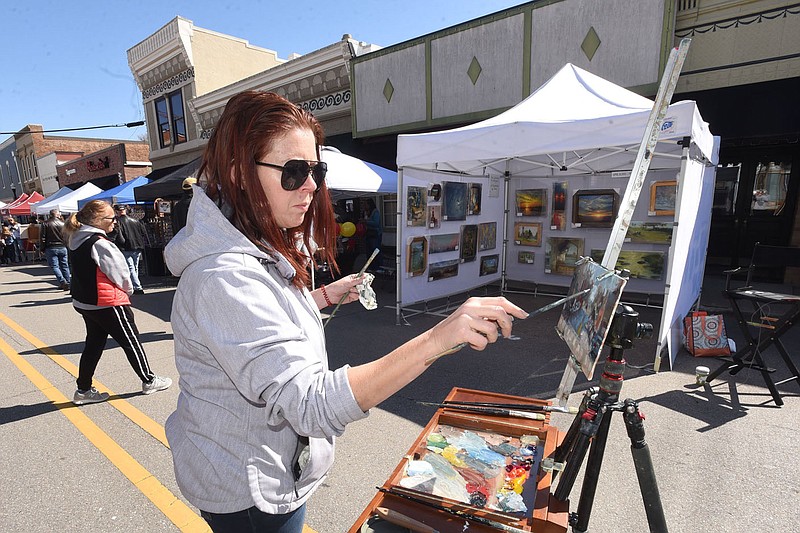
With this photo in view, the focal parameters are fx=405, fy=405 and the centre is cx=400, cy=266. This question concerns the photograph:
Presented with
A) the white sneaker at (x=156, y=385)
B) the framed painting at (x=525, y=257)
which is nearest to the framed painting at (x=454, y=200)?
the framed painting at (x=525, y=257)

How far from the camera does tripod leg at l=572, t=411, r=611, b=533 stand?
1691 millimetres

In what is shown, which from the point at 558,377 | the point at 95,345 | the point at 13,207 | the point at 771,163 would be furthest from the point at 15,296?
the point at 13,207

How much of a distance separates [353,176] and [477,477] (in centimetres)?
660

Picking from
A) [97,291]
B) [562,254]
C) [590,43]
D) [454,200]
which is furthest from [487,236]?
[97,291]

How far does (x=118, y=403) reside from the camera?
399 centimetres

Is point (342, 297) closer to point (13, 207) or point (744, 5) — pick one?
point (744, 5)

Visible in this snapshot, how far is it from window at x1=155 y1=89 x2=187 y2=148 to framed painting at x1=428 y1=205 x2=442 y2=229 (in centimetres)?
1609

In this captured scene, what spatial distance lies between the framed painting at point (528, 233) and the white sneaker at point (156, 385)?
6.31 m

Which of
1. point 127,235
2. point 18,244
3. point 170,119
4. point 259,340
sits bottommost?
point 18,244

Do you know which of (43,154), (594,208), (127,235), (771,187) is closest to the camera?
(594,208)

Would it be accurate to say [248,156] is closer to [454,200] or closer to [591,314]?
[591,314]

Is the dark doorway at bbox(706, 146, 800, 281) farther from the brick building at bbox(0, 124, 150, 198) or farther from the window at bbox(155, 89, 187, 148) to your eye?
the brick building at bbox(0, 124, 150, 198)

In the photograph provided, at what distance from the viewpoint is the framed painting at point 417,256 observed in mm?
6312

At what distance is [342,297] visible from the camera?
6.31 ft
